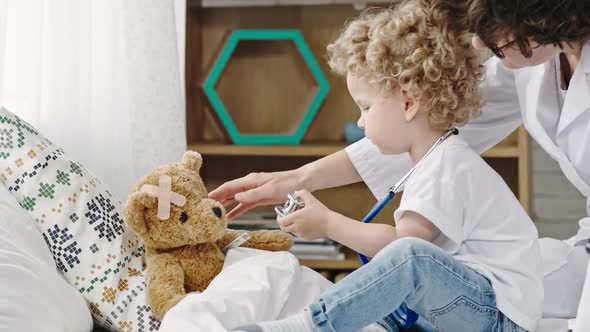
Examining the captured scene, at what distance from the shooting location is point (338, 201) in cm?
287

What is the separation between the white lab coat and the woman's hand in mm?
140

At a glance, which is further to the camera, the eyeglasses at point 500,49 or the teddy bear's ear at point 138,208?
the teddy bear's ear at point 138,208

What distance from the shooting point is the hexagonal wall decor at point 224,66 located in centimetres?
270

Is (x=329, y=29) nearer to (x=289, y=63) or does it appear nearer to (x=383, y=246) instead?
(x=289, y=63)

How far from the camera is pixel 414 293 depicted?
4.42 ft

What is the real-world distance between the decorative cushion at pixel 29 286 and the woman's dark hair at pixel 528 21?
2.56 feet

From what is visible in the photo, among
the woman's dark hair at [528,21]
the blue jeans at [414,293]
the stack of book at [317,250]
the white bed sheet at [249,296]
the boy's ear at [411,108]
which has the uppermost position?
the woman's dark hair at [528,21]

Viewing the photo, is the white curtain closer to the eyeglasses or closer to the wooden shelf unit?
the wooden shelf unit

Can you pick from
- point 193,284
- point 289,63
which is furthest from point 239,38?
point 193,284

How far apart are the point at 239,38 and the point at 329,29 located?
1.02 feet

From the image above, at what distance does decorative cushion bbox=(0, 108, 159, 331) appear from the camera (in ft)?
4.91

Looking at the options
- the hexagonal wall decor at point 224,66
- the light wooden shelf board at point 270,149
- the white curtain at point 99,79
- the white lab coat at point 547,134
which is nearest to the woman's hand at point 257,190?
the white lab coat at point 547,134

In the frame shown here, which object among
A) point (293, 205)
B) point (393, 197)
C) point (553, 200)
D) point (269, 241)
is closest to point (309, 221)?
point (293, 205)

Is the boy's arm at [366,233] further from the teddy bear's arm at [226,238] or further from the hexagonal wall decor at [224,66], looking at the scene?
the hexagonal wall decor at [224,66]
